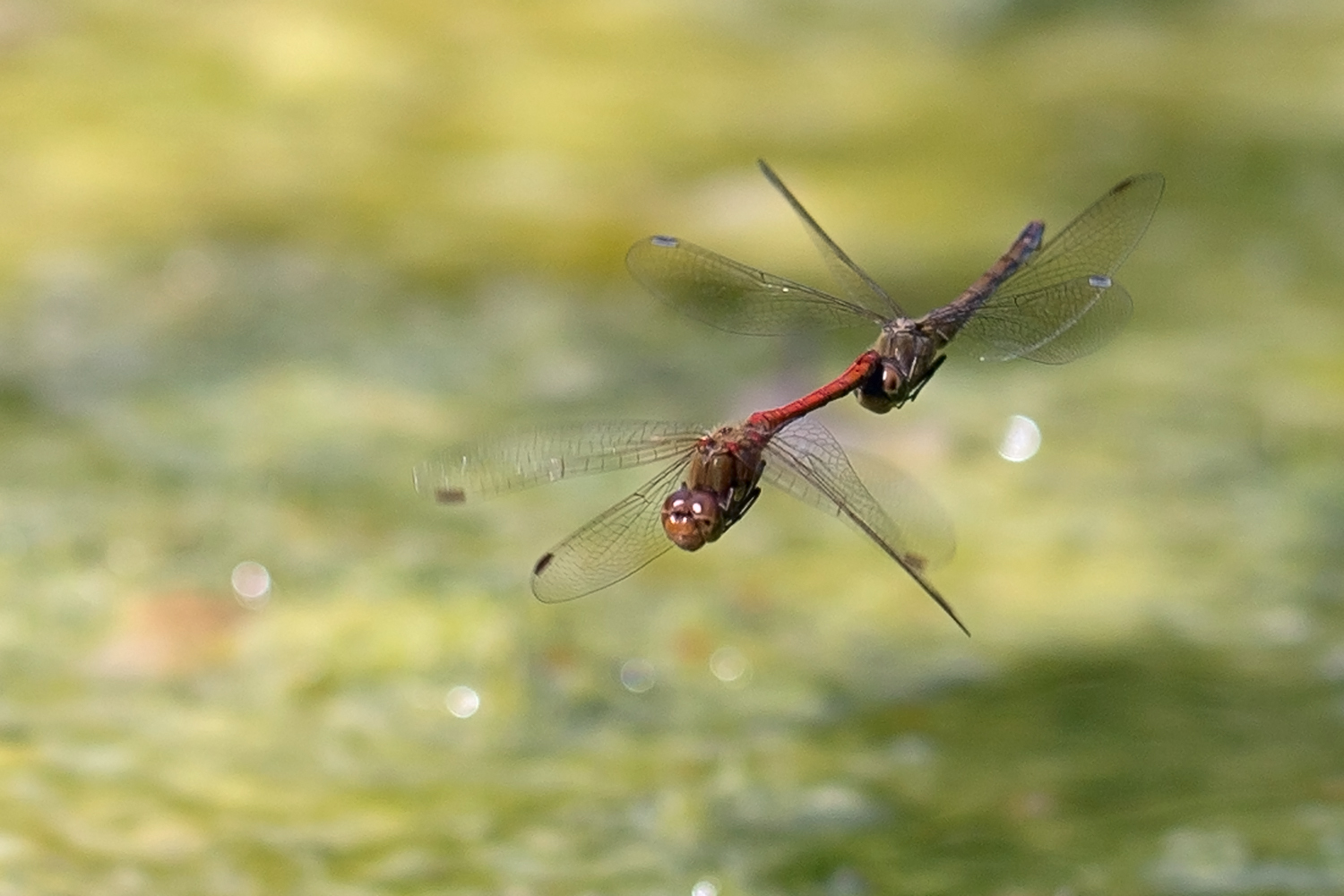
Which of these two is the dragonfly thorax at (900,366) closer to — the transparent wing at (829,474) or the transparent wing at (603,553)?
the transparent wing at (829,474)

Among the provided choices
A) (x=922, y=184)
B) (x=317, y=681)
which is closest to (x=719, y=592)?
(x=317, y=681)

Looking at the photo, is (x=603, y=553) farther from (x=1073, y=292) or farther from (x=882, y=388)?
(x=1073, y=292)

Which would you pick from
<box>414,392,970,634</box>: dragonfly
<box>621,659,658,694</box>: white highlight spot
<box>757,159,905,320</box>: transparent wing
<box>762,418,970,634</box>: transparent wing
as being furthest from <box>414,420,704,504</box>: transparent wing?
<box>621,659,658,694</box>: white highlight spot

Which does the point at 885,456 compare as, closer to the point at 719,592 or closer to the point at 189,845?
the point at 719,592

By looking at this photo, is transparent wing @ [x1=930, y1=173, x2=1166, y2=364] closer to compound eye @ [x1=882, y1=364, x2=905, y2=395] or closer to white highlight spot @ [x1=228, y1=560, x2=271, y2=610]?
compound eye @ [x1=882, y1=364, x2=905, y2=395]

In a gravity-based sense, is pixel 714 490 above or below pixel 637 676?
below

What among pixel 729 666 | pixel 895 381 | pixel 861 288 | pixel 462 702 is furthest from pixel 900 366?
pixel 462 702
